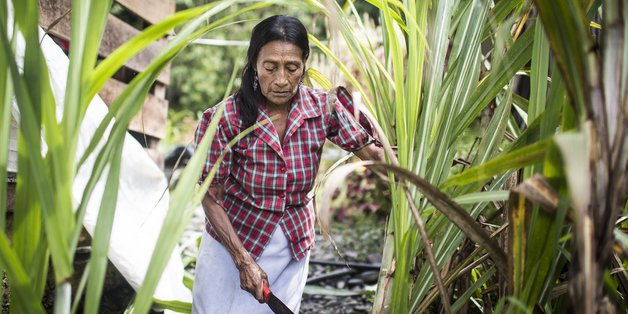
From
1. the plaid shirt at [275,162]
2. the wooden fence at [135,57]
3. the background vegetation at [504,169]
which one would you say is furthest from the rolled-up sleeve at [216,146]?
the wooden fence at [135,57]

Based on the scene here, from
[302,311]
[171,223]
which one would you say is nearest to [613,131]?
[171,223]

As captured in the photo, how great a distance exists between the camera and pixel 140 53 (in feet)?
11.9

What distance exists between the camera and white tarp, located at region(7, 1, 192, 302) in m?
2.44

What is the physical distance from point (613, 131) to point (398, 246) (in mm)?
632

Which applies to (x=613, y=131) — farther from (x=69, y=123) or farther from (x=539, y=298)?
(x=69, y=123)

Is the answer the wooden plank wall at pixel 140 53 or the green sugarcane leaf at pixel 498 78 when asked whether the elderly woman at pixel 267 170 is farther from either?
the wooden plank wall at pixel 140 53

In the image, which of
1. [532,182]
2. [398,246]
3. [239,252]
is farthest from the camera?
[239,252]

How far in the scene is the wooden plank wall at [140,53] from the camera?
2.71m

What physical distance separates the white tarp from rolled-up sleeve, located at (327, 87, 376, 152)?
0.74 metres

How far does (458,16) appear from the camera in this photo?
1647 millimetres

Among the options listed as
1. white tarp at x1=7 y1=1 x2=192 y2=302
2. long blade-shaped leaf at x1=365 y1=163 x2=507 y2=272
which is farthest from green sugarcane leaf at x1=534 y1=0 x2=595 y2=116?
white tarp at x1=7 y1=1 x2=192 y2=302

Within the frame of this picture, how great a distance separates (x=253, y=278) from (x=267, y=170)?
29 cm

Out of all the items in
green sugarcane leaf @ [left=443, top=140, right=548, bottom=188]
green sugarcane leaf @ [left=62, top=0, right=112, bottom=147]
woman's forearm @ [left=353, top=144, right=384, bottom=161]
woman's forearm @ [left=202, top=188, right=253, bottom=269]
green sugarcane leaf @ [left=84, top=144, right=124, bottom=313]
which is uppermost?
green sugarcane leaf @ [left=62, top=0, right=112, bottom=147]

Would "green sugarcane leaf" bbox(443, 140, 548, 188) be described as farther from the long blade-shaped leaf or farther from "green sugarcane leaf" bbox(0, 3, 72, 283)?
"green sugarcane leaf" bbox(0, 3, 72, 283)
